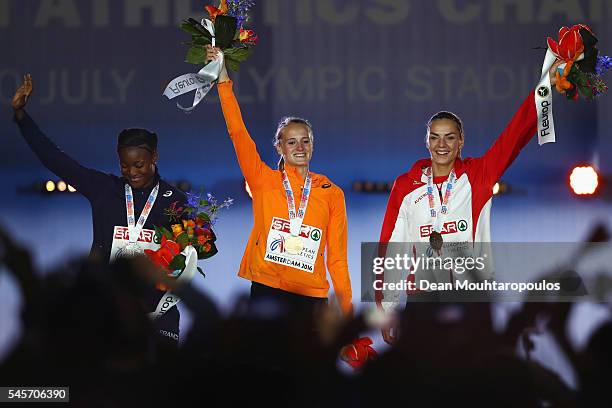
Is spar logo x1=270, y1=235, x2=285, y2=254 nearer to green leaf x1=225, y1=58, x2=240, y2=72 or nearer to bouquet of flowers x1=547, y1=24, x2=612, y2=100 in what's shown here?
green leaf x1=225, y1=58, x2=240, y2=72

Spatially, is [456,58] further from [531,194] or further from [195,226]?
[195,226]

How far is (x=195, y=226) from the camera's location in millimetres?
5336

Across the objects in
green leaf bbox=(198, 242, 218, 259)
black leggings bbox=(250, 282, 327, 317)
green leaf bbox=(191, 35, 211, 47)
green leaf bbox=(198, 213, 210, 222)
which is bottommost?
black leggings bbox=(250, 282, 327, 317)

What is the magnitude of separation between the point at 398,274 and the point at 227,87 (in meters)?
1.42

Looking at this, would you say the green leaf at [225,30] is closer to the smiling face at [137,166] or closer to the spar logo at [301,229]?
the smiling face at [137,166]

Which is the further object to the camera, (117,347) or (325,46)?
(325,46)

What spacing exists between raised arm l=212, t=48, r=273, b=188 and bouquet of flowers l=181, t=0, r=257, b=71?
60mm

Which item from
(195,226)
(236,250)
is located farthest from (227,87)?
→ (236,250)

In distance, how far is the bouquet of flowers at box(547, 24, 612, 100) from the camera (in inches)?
202

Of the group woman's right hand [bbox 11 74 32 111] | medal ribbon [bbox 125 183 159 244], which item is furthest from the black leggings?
woman's right hand [bbox 11 74 32 111]

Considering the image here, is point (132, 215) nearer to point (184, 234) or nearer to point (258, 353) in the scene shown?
point (184, 234)

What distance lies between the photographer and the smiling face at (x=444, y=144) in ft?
17.9

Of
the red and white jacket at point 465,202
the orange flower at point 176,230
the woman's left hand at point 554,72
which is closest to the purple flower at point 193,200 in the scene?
the orange flower at point 176,230

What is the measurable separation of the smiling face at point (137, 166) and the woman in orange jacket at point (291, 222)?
51cm
